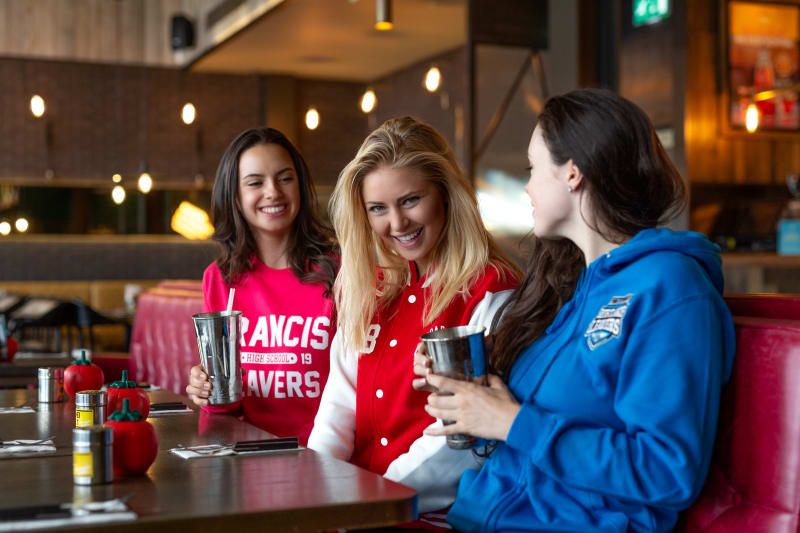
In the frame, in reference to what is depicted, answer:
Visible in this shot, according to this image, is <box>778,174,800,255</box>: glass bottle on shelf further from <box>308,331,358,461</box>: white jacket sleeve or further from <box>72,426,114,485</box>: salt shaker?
<box>72,426,114,485</box>: salt shaker

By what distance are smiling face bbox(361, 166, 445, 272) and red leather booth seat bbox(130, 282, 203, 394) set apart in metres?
2.42

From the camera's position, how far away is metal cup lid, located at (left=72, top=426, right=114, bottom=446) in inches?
56.6

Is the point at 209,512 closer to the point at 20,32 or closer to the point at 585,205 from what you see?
the point at 585,205

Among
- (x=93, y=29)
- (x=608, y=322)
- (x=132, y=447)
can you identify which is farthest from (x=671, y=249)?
(x=93, y=29)

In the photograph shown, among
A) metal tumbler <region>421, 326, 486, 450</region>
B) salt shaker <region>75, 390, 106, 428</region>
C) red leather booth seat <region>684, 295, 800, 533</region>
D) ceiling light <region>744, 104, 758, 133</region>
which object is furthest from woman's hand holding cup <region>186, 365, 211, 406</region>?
ceiling light <region>744, 104, 758, 133</region>

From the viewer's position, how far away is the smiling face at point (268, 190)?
278 centimetres

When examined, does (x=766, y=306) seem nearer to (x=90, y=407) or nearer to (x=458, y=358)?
(x=458, y=358)

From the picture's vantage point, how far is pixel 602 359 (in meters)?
1.46

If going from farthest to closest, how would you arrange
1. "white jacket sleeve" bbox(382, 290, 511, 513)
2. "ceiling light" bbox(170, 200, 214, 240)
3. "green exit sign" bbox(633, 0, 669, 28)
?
"ceiling light" bbox(170, 200, 214, 240)
"green exit sign" bbox(633, 0, 669, 28)
"white jacket sleeve" bbox(382, 290, 511, 513)

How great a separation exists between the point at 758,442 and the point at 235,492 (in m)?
0.83

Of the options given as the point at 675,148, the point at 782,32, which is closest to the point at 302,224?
the point at 675,148

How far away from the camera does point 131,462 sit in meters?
1.50

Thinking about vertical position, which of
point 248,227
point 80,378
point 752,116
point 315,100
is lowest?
point 80,378

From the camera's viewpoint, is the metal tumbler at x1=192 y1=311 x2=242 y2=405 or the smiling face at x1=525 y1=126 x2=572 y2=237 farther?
the metal tumbler at x1=192 y1=311 x2=242 y2=405
